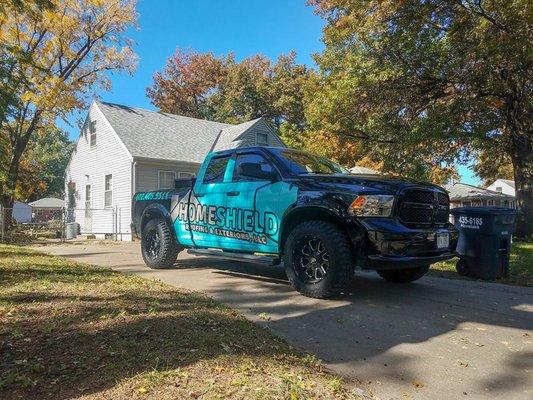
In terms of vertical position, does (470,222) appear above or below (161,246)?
above

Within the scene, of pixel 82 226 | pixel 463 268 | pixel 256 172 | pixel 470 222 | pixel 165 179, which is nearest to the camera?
pixel 256 172

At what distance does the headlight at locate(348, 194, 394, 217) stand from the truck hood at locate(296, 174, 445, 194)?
85mm

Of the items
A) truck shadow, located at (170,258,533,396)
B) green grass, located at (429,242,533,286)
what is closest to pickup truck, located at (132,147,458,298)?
truck shadow, located at (170,258,533,396)

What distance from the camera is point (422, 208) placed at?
555cm

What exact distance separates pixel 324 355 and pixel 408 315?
1629 mm

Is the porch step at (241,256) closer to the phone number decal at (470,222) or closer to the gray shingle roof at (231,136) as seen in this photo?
the phone number decal at (470,222)

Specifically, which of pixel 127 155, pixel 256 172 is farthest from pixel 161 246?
pixel 127 155

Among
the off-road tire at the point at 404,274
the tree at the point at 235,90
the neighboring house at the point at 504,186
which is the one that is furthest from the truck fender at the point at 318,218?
the neighboring house at the point at 504,186

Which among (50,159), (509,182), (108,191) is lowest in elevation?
(108,191)

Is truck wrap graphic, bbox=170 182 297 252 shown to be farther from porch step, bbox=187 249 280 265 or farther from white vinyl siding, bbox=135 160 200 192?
white vinyl siding, bbox=135 160 200 192

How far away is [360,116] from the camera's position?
15977mm

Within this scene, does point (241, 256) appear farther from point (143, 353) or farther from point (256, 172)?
point (143, 353)

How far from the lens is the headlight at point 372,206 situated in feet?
17.0

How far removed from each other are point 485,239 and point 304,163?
127 inches
